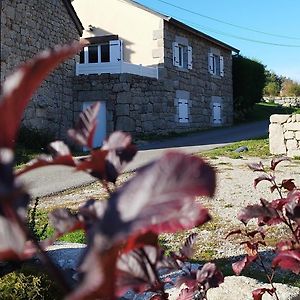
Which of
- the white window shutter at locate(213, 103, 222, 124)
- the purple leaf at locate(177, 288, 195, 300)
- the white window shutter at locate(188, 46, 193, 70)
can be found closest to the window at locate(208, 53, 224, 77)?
Result: the white window shutter at locate(213, 103, 222, 124)

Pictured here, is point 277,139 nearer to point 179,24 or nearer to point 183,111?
point 183,111

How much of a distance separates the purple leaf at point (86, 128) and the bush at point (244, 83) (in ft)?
81.1

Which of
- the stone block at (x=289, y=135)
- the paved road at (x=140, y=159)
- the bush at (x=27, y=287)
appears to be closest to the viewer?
the bush at (x=27, y=287)

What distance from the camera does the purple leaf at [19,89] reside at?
508 mm

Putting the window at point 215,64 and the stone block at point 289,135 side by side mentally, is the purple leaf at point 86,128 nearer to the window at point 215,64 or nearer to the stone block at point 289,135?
the stone block at point 289,135

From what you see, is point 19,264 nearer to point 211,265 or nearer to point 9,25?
point 211,265

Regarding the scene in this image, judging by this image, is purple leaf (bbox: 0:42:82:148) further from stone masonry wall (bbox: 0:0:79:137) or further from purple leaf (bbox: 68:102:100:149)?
stone masonry wall (bbox: 0:0:79:137)

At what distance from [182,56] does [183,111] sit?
213 centimetres

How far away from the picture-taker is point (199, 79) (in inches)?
826

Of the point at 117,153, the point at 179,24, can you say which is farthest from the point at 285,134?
the point at 117,153

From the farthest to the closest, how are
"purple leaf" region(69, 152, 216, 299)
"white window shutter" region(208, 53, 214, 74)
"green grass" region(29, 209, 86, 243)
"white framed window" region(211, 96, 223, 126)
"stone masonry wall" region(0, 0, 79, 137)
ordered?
"white framed window" region(211, 96, 223, 126) < "white window shutter" region(208, 53, 214, 74) < "stone masonry wall" region(0, 0, 79, 137) < "green grass" region(29, 209, 86, 243) < "purple leaf" region(69, 152, 216, 299)

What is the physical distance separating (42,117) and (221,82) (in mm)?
10518

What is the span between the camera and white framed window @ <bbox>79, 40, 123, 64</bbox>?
17969 mm

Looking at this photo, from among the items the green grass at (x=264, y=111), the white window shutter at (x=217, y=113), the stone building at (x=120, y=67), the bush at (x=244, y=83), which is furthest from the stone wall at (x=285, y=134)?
the green grass at (x=264, y=111)
